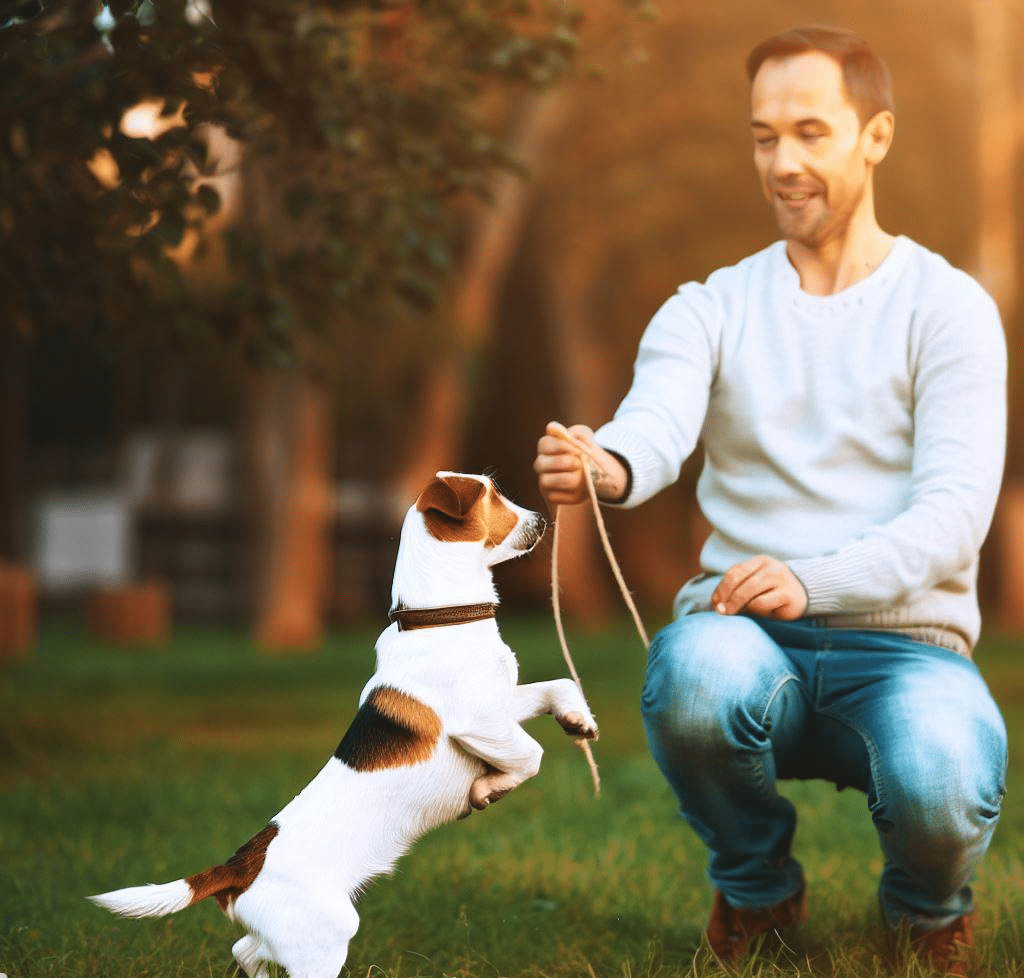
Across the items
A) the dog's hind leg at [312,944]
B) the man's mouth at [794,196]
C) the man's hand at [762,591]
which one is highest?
the man's mouth at [794,196]

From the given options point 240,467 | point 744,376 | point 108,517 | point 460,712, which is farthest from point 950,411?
point 108,517

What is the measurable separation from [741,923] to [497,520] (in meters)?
1.20

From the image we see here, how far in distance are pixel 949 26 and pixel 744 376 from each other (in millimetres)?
15269

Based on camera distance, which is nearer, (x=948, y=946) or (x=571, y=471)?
(x=571, y=471)

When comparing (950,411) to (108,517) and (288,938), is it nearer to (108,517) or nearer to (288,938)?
(288,938)

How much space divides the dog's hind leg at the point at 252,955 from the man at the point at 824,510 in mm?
902

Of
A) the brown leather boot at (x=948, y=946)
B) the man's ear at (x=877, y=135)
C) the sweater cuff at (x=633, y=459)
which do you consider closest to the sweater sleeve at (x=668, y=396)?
the sweater cuff at (x=633, y=459)

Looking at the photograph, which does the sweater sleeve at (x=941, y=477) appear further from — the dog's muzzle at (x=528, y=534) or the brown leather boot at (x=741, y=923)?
the brown leather boot at (x=741, y=923)

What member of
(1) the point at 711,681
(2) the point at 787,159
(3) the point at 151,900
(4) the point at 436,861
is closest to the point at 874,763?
(1) the point at 711,681

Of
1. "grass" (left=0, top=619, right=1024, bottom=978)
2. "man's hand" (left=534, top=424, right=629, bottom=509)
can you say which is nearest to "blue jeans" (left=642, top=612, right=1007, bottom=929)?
"grass" (left=0, top=619, right=1024, bottom=978)

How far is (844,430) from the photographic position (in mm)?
3133

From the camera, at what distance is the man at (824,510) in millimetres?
2902

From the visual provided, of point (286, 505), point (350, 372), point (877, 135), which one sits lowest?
point (286, 505)

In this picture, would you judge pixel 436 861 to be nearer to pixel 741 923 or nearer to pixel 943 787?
pixel 741 923
